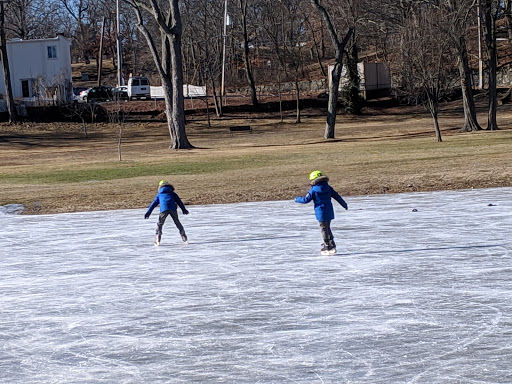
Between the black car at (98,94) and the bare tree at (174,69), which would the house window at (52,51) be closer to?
the black car at (98,94)

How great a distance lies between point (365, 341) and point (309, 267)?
3.68 meters

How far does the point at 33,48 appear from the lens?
69.8 meters

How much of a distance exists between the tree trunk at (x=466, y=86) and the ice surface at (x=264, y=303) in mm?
28709

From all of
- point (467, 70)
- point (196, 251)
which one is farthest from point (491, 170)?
point (467, 70)

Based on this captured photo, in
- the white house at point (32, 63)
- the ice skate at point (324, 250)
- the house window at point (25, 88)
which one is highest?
the white house at point (32, 63)

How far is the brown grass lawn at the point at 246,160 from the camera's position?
2194cm

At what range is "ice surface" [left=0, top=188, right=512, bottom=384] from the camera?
713 cm

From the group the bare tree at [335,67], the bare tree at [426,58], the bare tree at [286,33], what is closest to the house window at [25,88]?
the bare tree at [286,33]

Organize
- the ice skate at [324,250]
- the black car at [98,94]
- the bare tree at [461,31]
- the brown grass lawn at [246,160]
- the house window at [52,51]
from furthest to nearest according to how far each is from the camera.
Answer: the house window at [52,51], the black car at [98,94], the bare tree at [461,31], the brown grass lawn at [246,160], the ice skate at [324,250]

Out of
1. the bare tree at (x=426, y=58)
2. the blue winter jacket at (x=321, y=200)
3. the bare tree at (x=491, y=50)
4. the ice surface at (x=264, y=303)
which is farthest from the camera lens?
the bare tree at (x=491, y=50)

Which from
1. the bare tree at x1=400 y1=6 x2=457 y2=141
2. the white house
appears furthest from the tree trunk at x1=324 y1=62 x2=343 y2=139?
the white house

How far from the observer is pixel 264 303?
9406 millimetres

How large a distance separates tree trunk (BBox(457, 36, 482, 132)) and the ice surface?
28709 mm

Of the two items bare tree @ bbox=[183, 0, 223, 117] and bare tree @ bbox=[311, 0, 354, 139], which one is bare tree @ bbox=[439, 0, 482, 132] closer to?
bare tree @ bbox=[311, 0, 354, 139]
